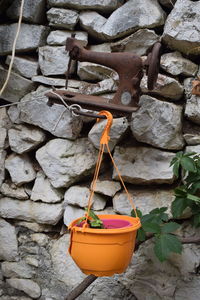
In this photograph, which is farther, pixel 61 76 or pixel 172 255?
pixel 61 76

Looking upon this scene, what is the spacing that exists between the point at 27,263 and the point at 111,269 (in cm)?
67

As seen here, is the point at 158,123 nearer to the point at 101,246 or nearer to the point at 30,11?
the point at 101,246

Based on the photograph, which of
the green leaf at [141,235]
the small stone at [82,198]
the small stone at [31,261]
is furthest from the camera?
the small stone at [31,261]

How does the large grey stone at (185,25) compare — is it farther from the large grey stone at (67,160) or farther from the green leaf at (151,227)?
the green leaf at (151,227)

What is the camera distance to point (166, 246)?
122 cm

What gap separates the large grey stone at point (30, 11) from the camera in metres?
1.59

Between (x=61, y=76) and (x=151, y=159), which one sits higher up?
(x=61, y=76)

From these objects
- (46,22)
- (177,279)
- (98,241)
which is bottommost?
(177,279)

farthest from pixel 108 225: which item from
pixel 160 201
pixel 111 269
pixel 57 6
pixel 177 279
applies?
pixel 57 6

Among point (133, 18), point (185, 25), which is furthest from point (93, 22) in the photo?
point (185, 25)

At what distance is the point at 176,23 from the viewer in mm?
1396

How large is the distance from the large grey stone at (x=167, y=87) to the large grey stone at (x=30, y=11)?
56cm

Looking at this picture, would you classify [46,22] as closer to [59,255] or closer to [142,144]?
[142,144]

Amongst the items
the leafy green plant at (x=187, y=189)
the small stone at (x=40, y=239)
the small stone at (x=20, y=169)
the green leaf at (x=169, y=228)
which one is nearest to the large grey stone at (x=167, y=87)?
the leafy green plant at (x=187, y=189)
